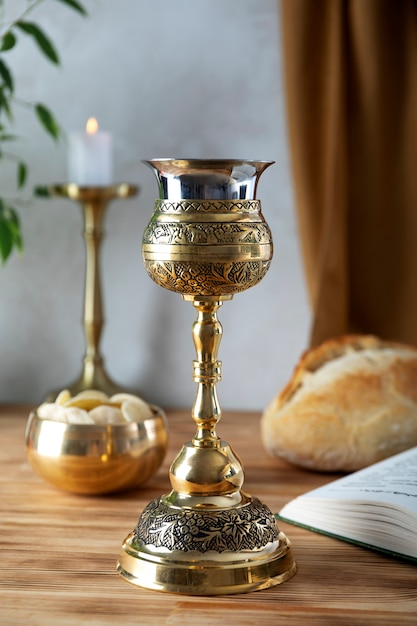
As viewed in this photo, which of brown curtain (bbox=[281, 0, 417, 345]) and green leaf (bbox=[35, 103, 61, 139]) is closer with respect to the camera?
green leaf (bbox=[35, 103, 61, 139])

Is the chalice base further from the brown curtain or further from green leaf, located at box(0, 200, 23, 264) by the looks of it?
the brown curtain

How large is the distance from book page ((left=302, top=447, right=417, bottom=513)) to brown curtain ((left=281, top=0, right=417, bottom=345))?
1.65 ft

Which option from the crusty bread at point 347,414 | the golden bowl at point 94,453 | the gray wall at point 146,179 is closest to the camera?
the golden bowl at point 94,453

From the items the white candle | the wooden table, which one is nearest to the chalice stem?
the wooden table

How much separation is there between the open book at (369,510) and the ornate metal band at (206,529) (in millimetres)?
101

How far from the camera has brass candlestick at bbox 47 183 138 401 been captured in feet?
4.69

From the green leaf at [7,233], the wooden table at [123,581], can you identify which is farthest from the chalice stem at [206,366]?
the green leaf at [7,233]

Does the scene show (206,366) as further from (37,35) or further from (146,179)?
(146,179)

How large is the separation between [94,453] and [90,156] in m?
0.58

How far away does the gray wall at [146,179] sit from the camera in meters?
1.55

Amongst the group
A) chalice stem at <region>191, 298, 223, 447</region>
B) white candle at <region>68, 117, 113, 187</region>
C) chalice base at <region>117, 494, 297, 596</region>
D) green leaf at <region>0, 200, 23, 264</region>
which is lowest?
chalice base at <region>117, 494, 297, 596</region>

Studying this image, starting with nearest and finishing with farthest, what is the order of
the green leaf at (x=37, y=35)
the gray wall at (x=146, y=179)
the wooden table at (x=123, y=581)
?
the wooden table at (x=123, y=581) < the green leaf at (x=37, y=35) < the gray wall at (x=146, y=179)

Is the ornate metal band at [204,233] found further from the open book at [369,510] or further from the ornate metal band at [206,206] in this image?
the open book at [369,510]

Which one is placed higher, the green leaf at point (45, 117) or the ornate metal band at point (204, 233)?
the green leaf at point (45, 117)
